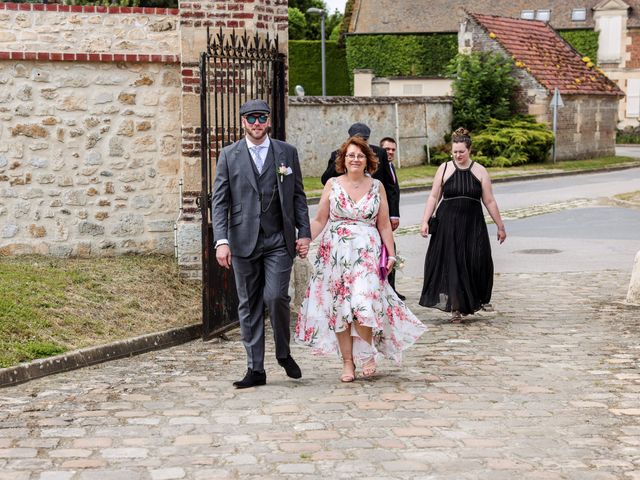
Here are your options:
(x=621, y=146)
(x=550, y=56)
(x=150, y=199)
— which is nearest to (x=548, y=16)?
(x=621, y=146)

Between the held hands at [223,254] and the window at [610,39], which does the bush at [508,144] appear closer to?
the window at [610,39]

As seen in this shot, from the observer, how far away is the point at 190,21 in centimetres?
1156

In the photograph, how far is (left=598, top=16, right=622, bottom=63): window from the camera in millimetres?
56875

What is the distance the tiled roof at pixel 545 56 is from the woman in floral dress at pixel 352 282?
2993 centimetres

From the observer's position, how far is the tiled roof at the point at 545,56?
3784cm

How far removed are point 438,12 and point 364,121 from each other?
2411 centimetres

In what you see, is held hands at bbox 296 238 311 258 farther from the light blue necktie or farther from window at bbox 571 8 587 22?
window at bbox 571 8 587 22

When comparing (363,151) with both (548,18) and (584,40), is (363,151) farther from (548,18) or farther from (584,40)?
(584,40)

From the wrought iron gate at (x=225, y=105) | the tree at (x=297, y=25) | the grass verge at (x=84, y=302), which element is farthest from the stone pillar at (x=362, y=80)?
the wrought iron gate at (x=225, y=105)

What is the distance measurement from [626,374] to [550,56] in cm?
3271

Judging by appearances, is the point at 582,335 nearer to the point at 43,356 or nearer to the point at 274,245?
the point at 274,245

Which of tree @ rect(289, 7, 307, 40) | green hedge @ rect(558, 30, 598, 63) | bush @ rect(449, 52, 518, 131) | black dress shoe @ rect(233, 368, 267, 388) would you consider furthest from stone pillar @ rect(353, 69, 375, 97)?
black dress shoe @ rect(233, 368, 267, 388)

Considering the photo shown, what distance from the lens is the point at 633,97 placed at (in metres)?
59.3

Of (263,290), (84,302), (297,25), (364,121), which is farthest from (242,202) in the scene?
(297,25)
